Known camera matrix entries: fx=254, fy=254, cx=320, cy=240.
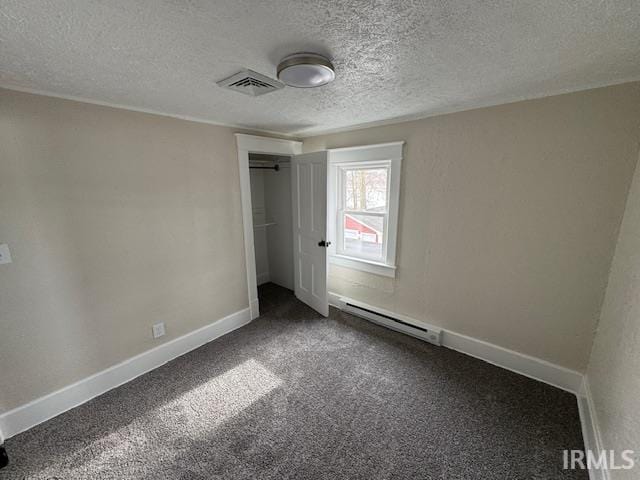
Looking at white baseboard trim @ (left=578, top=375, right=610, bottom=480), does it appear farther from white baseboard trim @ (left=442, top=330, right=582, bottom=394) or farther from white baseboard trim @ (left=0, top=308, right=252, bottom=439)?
white baseboard trim @ (left=0, top=308, right=252, bottom=439)

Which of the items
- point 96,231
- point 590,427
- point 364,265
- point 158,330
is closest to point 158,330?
point 158,330

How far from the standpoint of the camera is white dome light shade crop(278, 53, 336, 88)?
120cm

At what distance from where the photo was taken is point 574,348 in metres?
1.91

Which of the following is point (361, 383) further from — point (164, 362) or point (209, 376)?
point (164, 362)

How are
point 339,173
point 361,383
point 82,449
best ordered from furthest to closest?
point 339,173 → point 361,383 → point 82,449

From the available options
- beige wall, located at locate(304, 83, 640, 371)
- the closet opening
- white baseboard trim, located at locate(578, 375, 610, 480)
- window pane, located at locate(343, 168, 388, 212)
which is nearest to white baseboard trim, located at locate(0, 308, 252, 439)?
the closet opening

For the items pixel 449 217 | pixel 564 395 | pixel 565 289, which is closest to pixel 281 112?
pixel 449 217

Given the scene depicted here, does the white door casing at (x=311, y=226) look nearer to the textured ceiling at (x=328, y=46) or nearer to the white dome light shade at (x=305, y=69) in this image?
the textured ceiling at (x=328, y=46)

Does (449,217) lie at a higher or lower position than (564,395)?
higher

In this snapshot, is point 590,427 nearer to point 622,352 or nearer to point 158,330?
point 622,352

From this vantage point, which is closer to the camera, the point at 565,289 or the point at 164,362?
the point at 565,289

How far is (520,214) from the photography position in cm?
198

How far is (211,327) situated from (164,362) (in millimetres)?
492

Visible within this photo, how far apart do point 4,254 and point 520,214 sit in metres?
3.54
